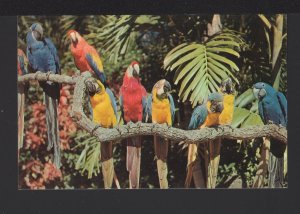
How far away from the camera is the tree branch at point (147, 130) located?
772 cm

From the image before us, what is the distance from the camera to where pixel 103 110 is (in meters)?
7.78

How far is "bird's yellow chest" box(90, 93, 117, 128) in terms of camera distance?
25.5 feet

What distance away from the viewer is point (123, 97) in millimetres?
7781

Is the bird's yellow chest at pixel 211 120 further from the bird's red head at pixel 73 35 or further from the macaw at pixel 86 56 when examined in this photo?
the bird's red head at pixel 73 35

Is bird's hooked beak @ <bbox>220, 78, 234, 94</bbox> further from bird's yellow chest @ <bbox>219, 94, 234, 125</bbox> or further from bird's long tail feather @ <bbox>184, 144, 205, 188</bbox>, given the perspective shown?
bird's long tail feather @ <bbox>184, 144, 205, 188</bbox>

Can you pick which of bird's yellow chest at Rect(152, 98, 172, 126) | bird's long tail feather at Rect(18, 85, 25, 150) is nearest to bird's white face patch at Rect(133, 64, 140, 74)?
bird's yellow chest at Rect(152, 98, 172, 126)

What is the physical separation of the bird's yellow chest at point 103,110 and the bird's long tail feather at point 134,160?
262mm

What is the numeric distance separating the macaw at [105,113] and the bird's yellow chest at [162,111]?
1.29 ft

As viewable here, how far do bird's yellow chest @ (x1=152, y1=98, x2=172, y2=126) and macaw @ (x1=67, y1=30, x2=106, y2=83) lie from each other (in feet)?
1.84

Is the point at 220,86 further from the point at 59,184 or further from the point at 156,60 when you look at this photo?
the point at 59,184

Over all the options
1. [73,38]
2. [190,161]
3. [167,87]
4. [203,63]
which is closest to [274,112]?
[203,63]

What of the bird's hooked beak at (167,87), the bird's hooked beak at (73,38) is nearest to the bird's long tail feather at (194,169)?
the bird's hooked beak at (167,87)

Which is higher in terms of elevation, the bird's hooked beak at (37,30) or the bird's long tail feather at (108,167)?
the bird's hooked beak at (37,30)

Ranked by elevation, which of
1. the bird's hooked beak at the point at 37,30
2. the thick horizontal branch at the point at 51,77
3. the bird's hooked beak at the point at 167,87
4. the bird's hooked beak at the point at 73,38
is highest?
the bird's hooked beak at the point at 37,30
